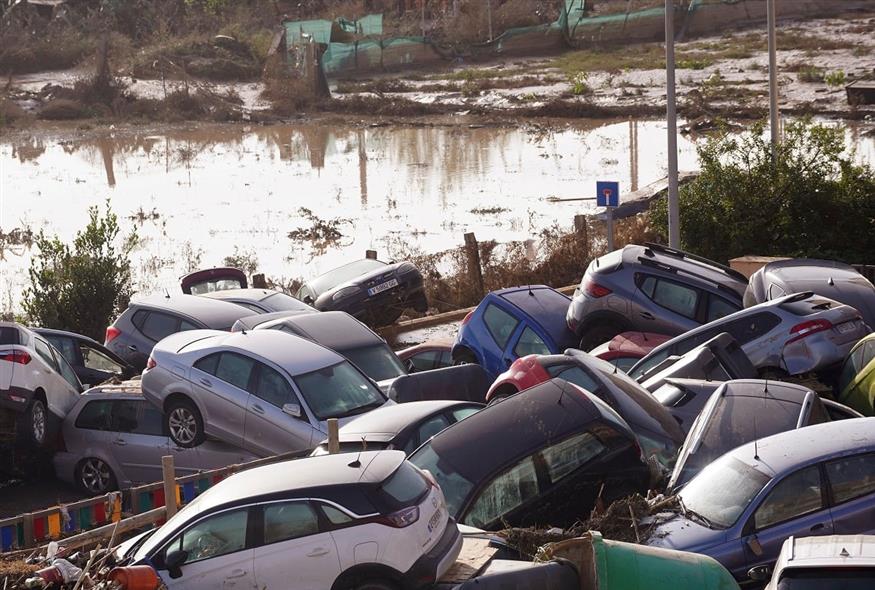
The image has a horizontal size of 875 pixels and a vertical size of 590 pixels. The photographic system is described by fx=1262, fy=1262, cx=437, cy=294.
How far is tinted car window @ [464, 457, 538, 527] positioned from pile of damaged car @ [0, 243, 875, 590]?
15mm

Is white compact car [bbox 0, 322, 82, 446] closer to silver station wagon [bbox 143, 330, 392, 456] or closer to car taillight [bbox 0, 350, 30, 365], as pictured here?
car taillight [bbox 0, 350, 30, 365]

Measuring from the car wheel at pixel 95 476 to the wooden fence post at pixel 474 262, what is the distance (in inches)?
366

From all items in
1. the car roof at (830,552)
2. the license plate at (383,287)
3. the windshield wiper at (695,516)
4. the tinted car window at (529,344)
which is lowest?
the tinted car window at (529,344)

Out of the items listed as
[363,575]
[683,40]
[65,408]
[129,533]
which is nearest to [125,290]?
[65,408]

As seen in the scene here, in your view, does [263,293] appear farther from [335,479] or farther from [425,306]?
[335,479]

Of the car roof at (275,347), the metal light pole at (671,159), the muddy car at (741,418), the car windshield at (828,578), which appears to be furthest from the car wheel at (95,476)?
the metal light pole at (671,159)

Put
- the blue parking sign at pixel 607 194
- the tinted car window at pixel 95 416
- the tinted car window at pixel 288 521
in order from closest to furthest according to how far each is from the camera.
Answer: the tinted car window at pixel 288 521
the tinted car window at pixel 95 416
the blue parking sign at pixel 607 194

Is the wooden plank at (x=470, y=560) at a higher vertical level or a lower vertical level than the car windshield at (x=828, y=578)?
lower

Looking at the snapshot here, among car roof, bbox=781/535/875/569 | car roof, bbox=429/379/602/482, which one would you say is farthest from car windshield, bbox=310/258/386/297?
car roof, bbox=781/535/875/569

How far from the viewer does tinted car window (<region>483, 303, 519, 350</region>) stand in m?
16.2

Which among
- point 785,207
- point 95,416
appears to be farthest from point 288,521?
point 785,207

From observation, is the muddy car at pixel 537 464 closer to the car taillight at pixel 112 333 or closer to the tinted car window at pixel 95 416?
the tinted car window at pixel 95 416

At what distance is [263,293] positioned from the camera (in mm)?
19031

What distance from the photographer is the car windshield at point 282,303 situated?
18.5 meters
